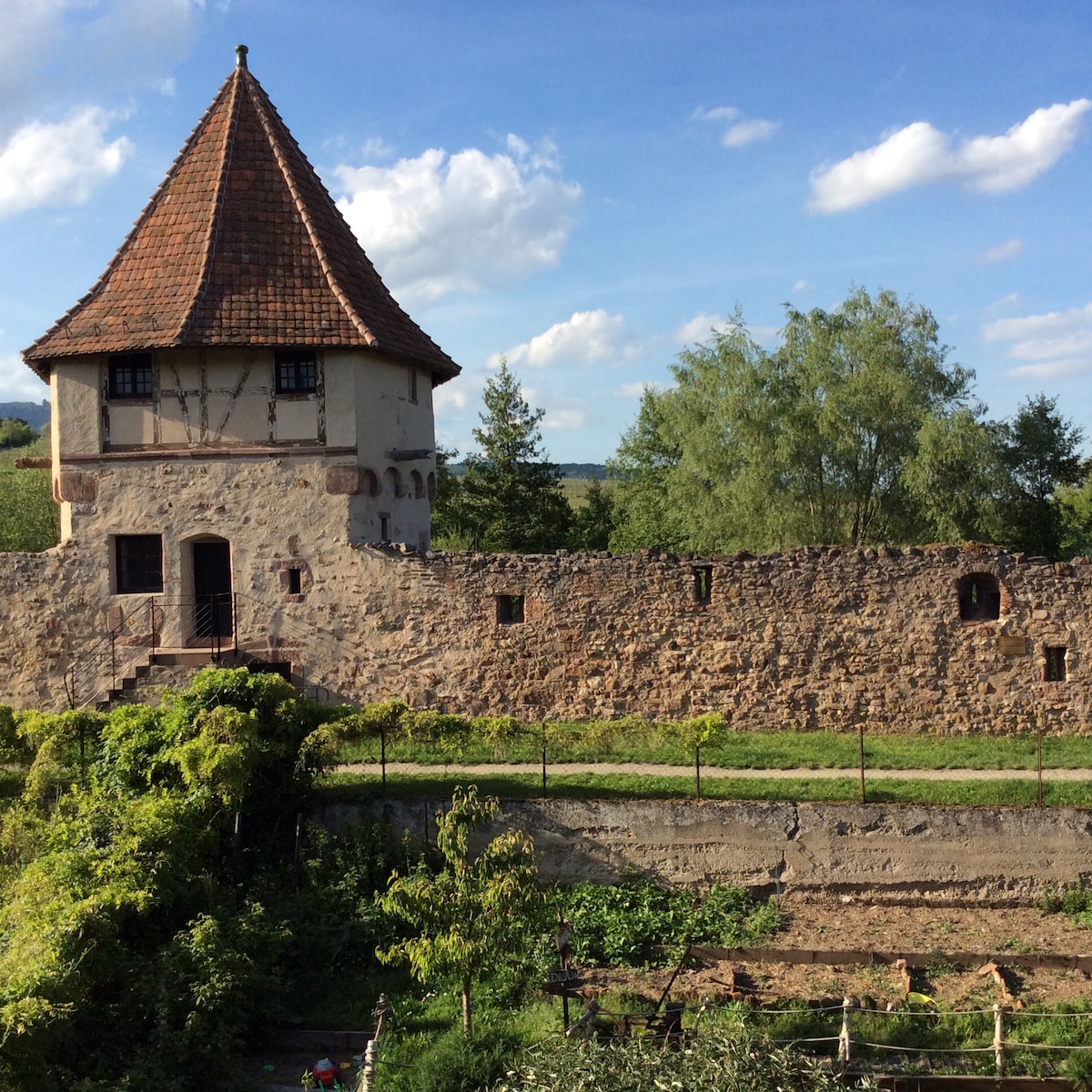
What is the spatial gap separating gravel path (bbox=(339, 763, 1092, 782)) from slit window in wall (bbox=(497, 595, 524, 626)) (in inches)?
109

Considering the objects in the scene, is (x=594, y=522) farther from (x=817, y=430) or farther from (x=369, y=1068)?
(x=369, y=1068)

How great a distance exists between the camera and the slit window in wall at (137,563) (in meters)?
19.0

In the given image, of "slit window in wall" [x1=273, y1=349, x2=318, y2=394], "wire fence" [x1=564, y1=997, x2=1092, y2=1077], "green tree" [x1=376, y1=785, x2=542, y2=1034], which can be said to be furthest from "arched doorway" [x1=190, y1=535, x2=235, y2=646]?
"wire fence" [x1=564, y1=997, x2=1092, y2=1077]

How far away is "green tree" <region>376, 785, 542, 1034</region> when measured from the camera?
11.1m

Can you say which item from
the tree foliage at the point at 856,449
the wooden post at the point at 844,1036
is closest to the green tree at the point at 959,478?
the tree foliage at the point at 856,449

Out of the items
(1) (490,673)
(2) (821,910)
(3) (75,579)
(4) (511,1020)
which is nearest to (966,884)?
(2) (821,910)

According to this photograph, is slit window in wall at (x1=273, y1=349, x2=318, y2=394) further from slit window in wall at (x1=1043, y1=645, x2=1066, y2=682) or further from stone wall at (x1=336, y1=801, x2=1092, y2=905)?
slit window in wall at (x1=1043, y1=645, x2=1066, y2=682)

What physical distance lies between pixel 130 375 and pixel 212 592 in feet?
12.1

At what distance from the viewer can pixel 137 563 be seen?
19.1 m

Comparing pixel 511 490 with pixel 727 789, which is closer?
pixel 727 789

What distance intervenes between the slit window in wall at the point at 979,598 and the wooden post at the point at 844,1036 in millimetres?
8157

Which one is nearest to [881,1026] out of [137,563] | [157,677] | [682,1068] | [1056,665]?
[682,1068]

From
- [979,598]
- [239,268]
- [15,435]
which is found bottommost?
[979,598]

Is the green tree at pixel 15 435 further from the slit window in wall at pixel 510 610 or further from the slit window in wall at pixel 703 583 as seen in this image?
the slit window in wall at pixel 703 583
